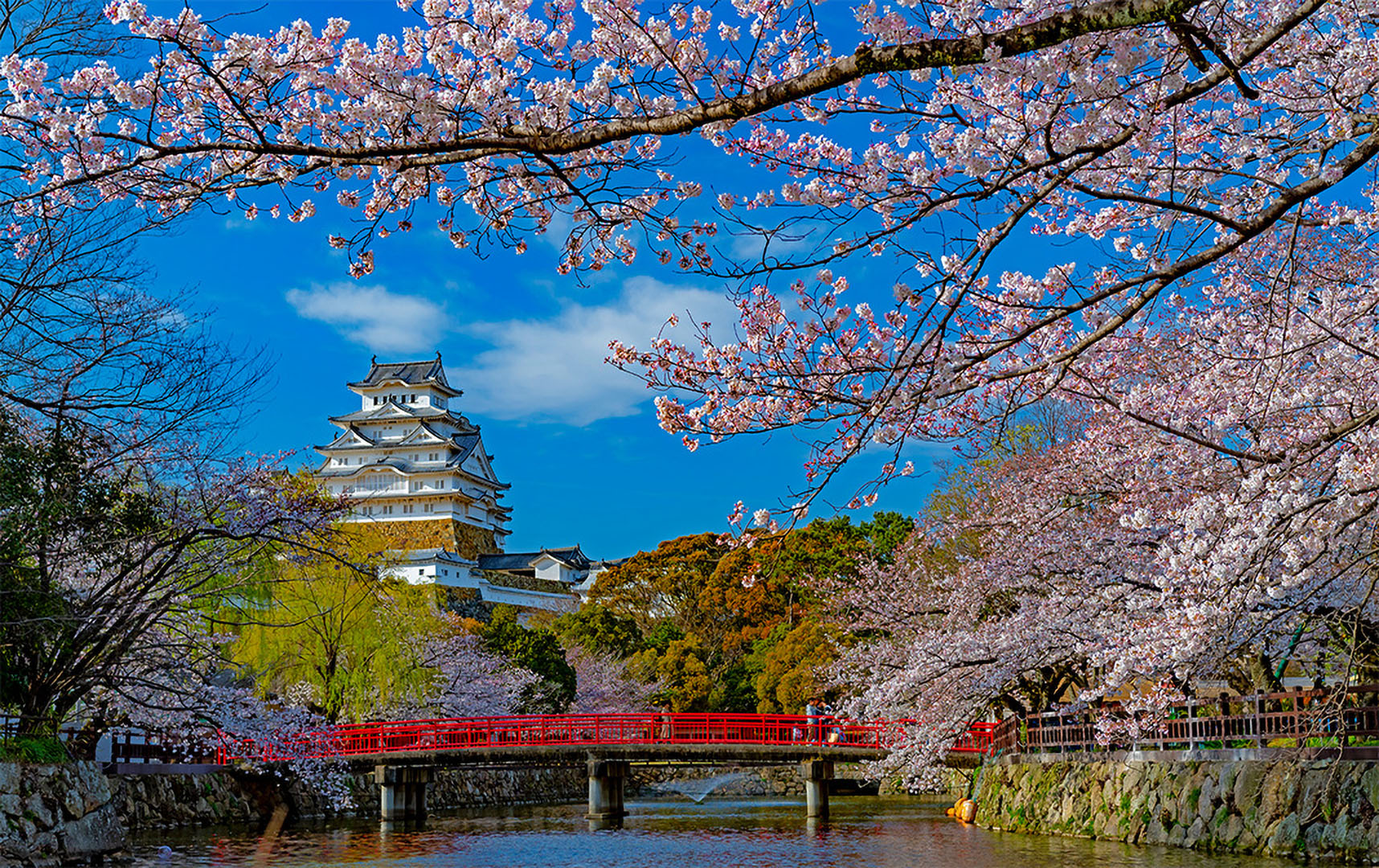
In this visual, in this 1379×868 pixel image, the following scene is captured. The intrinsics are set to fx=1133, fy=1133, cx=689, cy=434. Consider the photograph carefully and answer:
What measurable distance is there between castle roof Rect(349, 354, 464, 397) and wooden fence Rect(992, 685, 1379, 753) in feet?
146

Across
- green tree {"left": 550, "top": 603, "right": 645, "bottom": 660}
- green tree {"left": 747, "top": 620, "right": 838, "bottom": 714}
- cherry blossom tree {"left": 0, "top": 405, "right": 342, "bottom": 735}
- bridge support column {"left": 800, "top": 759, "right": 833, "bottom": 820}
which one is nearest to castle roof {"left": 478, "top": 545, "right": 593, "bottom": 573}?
green tree {"left": 550, "top": 603, "right": 645, "bottom": 660}

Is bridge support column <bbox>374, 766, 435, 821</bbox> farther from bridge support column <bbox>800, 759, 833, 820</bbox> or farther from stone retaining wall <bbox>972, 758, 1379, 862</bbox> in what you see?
stone retaining wall <bbox>972, 758, 1379, 862</bbox>

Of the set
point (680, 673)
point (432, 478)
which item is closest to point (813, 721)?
point (680, 673)

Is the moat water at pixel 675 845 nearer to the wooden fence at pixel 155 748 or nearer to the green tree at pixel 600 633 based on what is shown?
the wooden fence at pixel 155 748

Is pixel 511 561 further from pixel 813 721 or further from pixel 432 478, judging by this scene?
pixel 813 721

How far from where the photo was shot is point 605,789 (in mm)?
21906

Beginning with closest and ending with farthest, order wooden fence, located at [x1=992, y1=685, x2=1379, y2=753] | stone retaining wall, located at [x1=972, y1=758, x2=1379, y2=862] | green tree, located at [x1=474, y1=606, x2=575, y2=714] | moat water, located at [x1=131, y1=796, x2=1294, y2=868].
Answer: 1. stone retaining wall, located at [x1=972, y1=758, x2=1379, y2=862]
2. wooden fence, located at [x1=992, y1=685, x2=1379, y2=753]
3. moat water, located at [x1=131, y1=796, x2=1294, y2=868]
4. green tree, located at [x1=474, y1=606, x2=575, y2=714]

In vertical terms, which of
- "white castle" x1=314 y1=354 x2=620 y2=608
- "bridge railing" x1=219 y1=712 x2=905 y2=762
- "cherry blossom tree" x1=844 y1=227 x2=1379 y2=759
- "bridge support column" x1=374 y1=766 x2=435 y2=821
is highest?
"white castle" x1=314 y1=354 x2=620 y2=608

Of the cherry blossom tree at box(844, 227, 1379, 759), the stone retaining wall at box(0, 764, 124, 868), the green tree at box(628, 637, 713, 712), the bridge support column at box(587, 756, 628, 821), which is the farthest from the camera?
the green tree at box(628, 637, 713, 712)

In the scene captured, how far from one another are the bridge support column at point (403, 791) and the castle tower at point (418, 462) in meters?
29.6

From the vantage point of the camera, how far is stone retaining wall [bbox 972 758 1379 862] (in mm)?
11000

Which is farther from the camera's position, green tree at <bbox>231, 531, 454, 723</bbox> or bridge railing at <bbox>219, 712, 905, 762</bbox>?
green tree at <bbox>231, 531, 454, 723</bbox>

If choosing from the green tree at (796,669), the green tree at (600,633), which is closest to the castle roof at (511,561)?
the green tree at (600,633)

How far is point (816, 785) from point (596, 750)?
4.26m
